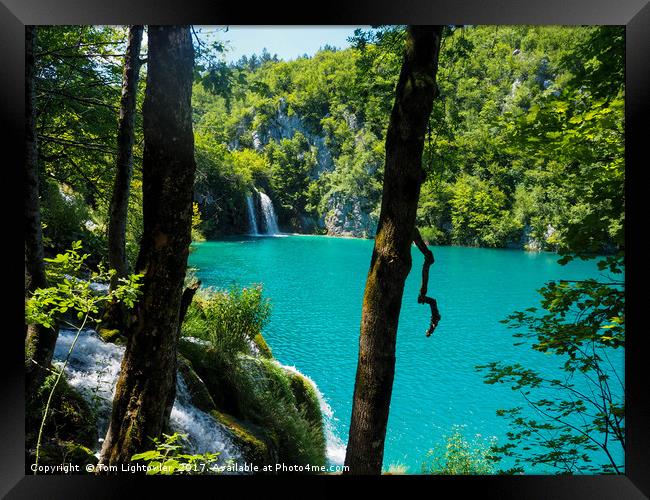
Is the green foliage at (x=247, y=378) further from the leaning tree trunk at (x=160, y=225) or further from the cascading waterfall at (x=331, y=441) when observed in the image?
the leaning tree trunk at (x=160, y=225)

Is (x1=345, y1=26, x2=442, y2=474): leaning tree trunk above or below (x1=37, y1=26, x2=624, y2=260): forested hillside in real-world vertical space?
below

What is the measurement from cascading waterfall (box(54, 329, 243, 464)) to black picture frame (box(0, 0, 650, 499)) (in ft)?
2.34

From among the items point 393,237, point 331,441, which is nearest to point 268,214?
point 331,441

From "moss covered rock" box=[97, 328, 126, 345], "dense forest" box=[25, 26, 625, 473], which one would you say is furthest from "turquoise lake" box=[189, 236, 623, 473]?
"moss covered rock" box=[97, 328, 126, 345]

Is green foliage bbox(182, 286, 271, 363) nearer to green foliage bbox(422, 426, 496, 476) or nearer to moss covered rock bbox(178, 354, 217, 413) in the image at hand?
moss covered rock bbox(178, 354, 217, 413)

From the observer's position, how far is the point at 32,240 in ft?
7.34

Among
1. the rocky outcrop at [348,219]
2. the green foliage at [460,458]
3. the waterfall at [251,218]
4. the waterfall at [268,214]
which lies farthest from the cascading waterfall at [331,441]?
the rocky outcrop at [348,219]

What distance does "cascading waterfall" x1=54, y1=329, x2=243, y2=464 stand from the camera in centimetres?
297

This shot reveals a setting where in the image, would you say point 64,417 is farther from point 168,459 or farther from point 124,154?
point 124,154

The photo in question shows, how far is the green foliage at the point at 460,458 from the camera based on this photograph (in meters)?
4.56

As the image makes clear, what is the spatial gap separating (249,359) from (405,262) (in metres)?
3.06

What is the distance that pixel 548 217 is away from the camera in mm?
23422

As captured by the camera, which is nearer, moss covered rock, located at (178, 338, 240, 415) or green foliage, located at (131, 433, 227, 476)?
green foliage, located at (131, 433, 227, 476)
